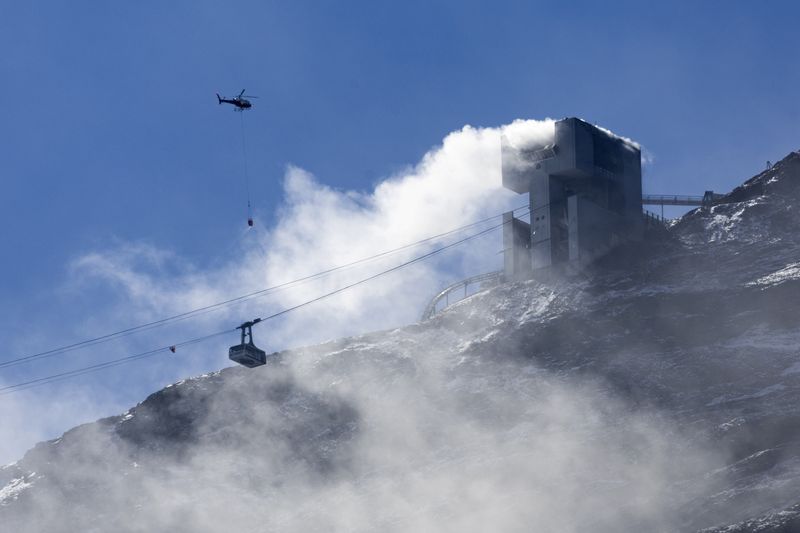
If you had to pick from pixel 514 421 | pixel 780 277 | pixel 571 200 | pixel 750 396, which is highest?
pixel 571 200

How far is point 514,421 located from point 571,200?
32.7 meters

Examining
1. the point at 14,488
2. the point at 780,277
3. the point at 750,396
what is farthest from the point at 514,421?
the point at 14,488

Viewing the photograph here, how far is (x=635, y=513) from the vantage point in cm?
13975

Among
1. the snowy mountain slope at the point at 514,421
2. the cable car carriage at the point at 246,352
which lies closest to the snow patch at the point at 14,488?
the snowy mountain slope at the point at 514,421

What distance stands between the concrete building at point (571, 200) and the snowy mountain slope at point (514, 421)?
3292 mm

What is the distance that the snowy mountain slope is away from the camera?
490 feet

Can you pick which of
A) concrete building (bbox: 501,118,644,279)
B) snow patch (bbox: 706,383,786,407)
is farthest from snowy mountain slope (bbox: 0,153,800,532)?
concrete building (bbox: 501,118,644,279)

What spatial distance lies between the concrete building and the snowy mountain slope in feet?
10.8

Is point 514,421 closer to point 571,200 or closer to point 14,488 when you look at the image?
point 571,200

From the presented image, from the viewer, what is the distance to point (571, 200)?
191625 mm

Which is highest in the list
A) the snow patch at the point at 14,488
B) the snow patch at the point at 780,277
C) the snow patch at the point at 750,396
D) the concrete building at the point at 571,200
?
the concrete building at the point at 571,200

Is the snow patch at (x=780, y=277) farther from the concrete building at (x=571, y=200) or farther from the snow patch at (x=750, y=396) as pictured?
the snow patch at (x=750, y=396)

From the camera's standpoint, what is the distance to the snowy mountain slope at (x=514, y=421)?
14950 cm

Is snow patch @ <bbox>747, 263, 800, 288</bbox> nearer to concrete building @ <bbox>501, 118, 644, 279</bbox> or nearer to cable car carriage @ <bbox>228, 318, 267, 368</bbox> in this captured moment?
concrete building @ <bbox>501, 118, 644, 279</bbox>
